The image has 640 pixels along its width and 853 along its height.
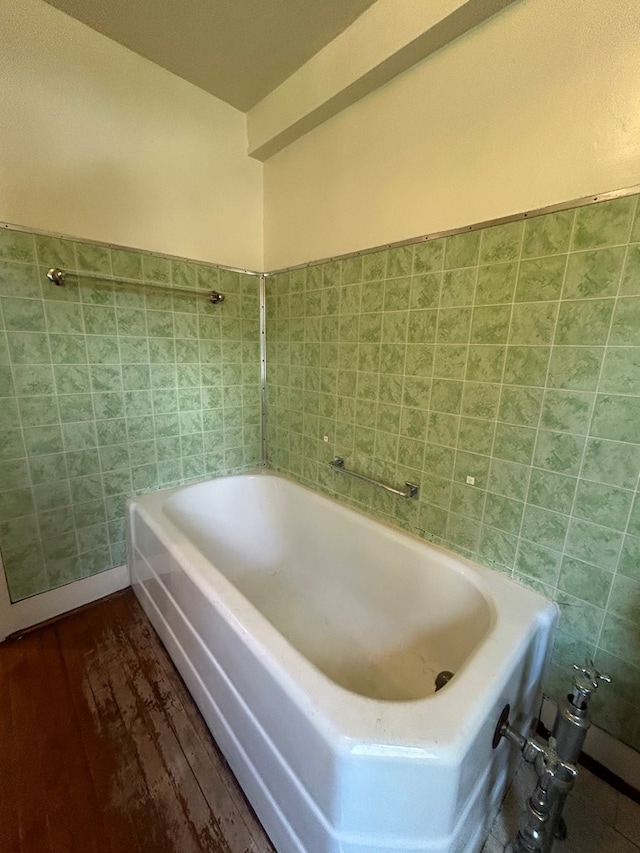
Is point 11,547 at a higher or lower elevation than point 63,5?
lower

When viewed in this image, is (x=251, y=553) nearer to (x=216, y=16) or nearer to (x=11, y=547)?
(x=11, y=547)

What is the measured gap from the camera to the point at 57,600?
1594 millimetres

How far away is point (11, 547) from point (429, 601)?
67.8 inches

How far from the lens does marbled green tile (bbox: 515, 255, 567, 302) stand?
0.98m

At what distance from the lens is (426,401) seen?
1330mm

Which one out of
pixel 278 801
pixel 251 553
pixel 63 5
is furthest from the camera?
pixel 251 553

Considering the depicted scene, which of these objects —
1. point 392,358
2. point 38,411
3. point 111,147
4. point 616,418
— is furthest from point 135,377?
point 616,418

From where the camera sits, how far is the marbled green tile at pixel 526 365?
1032 millimetres

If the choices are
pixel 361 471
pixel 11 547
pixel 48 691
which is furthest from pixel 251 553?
pixel 11 547

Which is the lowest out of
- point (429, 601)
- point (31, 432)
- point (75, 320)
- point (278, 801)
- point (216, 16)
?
point (278, 801)

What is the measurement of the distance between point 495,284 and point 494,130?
0.45 meters

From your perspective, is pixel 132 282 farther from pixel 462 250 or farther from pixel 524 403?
pixel 524 403

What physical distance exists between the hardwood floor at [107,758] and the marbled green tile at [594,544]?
3.81 feet

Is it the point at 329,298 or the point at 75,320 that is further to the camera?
the point at 329,298
